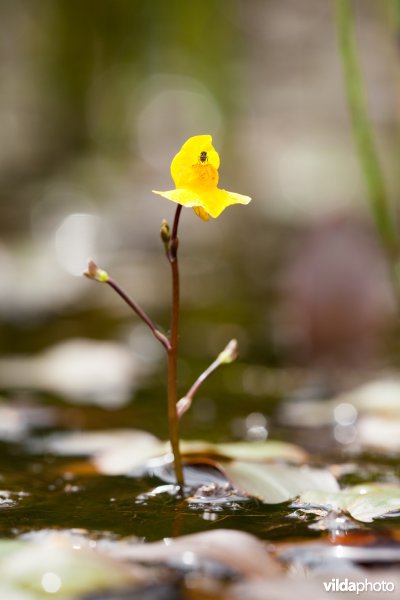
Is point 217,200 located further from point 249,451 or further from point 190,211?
point 190,211

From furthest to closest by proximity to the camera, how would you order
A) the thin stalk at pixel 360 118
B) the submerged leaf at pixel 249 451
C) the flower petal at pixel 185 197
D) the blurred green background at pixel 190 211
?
the blurred green background at pixel 190 211 < the thin stalk at pixel 360 118 < the submerged leaf at pixel 249 451 < the flower petal at pixel 185 197

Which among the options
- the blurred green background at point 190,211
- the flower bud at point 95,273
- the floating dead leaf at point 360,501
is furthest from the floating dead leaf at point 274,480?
the blurred green background at point 190,211

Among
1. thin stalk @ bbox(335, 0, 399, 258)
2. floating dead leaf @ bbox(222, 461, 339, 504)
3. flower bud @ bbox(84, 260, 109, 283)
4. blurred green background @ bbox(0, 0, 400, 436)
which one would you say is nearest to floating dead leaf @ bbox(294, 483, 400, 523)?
floating dead leaf @ bbox(222, 461, 339, 504)

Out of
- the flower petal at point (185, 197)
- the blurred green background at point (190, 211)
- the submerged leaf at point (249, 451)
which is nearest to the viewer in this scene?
the flower petal at point (185, 197)

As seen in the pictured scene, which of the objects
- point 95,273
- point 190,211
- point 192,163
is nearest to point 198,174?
point 192,163

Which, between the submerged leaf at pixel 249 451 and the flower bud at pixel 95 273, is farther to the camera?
the submerged leaf at pixel 249 451

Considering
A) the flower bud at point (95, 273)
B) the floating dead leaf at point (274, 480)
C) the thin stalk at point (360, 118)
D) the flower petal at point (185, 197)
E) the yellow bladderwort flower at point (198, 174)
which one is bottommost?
the floating dead leaf at point (274, 480)

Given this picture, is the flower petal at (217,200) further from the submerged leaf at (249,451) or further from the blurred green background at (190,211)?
the blurred green background at (190,211)
